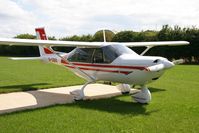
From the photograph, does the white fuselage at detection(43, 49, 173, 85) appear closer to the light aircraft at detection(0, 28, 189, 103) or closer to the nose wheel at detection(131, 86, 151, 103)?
the light aircraft at detection(0, 28, 189, 103)

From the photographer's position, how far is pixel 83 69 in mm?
11492

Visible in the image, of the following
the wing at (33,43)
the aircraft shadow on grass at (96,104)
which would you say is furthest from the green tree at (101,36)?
the wing at (33,43)

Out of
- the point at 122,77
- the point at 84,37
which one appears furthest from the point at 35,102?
the point at 84,37

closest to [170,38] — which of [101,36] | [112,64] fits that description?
[101,36]

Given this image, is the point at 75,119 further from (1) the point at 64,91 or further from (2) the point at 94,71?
(1) the point at 64,91

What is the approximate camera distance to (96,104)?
9953mm

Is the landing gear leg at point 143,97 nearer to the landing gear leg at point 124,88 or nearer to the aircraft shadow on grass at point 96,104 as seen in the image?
the aircraft shadow on grass at point 96,104

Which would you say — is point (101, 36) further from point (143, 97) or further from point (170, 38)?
point (143, 97)

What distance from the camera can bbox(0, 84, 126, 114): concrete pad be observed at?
31.3 ft

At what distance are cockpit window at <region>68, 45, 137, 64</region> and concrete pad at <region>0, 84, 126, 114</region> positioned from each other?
142 cm

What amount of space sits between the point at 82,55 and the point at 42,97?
2.16 meters

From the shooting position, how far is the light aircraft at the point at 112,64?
9.28 metres

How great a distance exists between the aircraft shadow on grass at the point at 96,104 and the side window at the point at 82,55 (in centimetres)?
146

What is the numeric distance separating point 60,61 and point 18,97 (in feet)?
9.40
